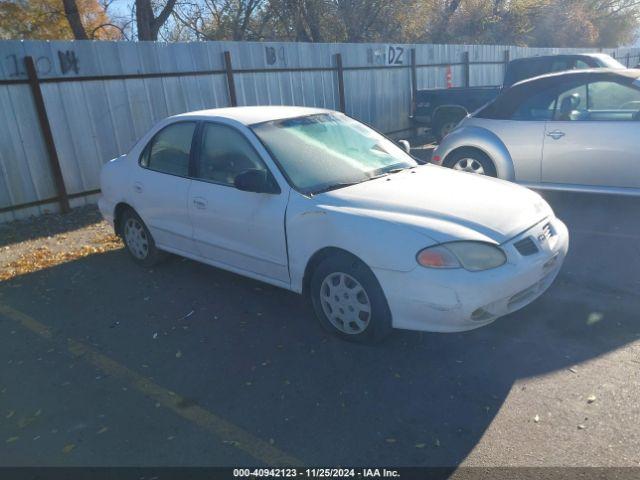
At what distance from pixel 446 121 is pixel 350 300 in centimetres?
941

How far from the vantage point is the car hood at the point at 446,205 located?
137 inches

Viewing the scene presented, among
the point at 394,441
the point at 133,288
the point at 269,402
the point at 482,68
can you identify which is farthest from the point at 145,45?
the point at 482,68

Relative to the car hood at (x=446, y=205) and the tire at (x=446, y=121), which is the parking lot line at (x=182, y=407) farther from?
the tire at (x=446, y=121)

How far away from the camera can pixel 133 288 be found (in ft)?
17.3

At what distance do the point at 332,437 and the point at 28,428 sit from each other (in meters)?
1.82

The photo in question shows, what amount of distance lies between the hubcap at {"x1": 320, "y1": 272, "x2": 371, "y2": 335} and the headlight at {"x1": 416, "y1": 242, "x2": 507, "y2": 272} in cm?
52

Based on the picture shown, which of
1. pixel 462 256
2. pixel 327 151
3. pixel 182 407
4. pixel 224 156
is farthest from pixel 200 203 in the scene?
pixel 462 256

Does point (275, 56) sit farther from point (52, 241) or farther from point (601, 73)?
point (601, 73)

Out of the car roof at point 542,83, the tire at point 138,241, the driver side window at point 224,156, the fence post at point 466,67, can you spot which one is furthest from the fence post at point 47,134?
the fence post at point 466,67

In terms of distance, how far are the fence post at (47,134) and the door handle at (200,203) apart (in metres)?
4.30

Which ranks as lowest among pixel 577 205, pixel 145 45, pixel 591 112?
pixel 577 205

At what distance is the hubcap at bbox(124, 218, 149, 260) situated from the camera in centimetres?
566

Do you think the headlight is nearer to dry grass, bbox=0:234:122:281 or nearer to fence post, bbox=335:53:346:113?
dry grass, bbox=0:234:122:281

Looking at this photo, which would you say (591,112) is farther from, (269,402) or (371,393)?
(269,402)
